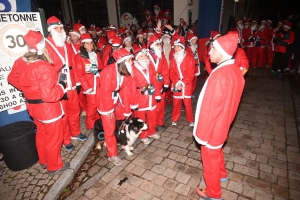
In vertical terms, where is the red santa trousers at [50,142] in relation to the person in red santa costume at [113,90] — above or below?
below

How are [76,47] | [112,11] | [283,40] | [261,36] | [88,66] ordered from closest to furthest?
[88,66] < [76,47] < [283,40] < [261,36] < [112,11]

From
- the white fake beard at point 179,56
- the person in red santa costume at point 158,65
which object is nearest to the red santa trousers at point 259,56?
the white fake beard at point 179,56

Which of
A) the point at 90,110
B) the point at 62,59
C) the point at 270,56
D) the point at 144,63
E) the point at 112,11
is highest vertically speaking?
the point at 112,11

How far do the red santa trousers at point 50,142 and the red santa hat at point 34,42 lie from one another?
1349 millimetres

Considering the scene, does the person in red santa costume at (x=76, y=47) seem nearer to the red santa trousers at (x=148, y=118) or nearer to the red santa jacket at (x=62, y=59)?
the red santa jacket at (x=62, y=59)

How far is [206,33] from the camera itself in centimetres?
1140

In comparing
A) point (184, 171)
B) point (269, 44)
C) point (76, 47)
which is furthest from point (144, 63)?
point (269, 44)

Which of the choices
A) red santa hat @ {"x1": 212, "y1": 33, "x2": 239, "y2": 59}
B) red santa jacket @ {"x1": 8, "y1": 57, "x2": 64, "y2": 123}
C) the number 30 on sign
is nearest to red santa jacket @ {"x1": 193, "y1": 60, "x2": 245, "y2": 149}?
red santa hat @ {"x1": 212, "y1": 33, "x2": 239, "y2": 59}

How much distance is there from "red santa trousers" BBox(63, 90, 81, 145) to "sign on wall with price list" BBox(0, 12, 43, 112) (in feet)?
3.57

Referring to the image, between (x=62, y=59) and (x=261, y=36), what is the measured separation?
35.0 ft

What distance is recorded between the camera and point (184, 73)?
509 cm

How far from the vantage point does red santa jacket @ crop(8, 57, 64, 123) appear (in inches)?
126

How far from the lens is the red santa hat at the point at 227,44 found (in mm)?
2490

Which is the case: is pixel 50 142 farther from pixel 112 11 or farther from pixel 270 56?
pixel 112 11
